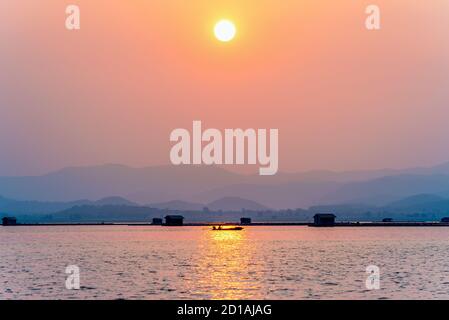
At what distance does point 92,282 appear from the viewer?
3772 inches

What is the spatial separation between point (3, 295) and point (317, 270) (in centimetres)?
4881

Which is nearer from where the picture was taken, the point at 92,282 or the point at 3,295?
the point at 3,295

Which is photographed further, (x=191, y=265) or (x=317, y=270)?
(x=191, y=265)

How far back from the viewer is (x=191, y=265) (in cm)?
12531

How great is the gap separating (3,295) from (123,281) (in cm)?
1771
